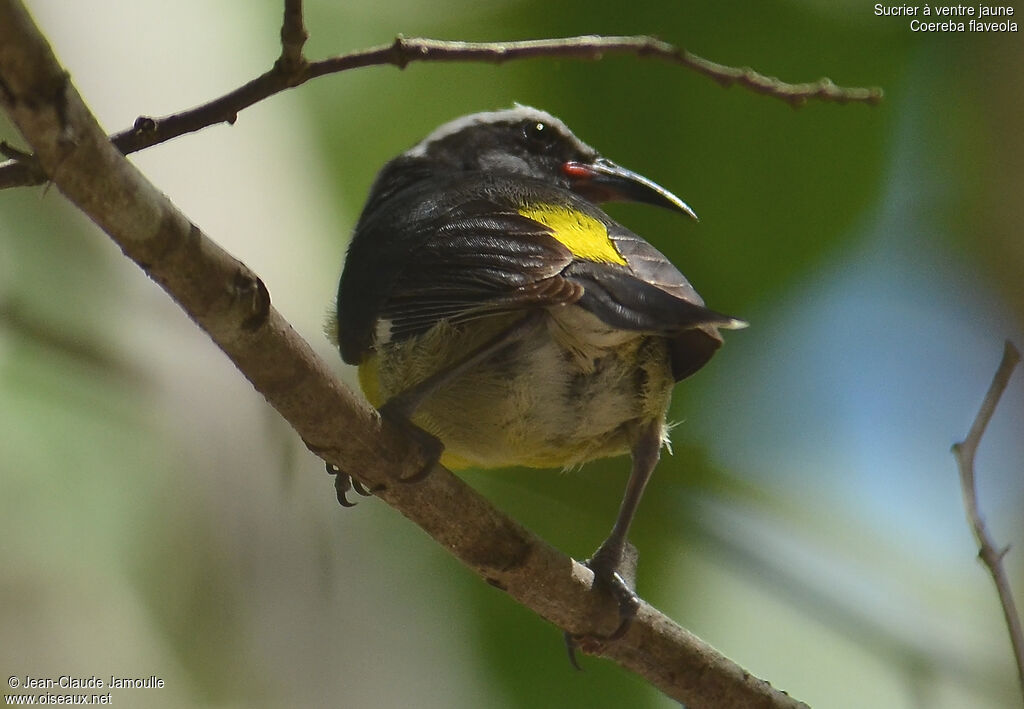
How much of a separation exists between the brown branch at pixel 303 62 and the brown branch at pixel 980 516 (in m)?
0.82

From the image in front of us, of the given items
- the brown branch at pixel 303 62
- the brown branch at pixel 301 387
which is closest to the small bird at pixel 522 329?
the brown branch at pixel 301 387

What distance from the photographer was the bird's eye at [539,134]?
3.07m

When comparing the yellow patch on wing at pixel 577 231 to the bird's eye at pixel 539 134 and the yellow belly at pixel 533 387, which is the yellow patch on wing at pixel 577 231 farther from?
the bird's eye at pixel 539 134

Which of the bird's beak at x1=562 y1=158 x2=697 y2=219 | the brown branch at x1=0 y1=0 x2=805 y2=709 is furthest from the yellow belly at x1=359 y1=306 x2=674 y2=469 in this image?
the bird's beak at x1=562 y1=158 x2=697 y2=219

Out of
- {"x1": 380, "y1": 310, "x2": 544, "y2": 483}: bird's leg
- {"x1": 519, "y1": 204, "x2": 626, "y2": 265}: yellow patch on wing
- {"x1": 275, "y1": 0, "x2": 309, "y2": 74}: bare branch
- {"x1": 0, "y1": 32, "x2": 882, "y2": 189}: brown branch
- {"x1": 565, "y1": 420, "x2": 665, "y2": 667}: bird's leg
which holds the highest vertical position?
{"x1": 275, "y1": 0, "x2": 309, "y2": 74}: bare branch

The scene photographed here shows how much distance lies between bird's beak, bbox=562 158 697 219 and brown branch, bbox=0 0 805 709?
1094mm

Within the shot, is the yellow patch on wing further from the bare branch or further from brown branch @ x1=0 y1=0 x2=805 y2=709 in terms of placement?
the bare branch

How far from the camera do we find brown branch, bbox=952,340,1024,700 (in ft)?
5.83

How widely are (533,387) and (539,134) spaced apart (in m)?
1.14

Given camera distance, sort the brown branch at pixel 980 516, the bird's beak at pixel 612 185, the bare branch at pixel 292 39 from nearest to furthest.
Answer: the bare branch at pixel 292 39 → the brown branch at pixel 980 516 → the bird's beak at pixel 612 185

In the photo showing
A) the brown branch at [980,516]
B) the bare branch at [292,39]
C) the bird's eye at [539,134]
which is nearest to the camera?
the bare branch at [292,39]

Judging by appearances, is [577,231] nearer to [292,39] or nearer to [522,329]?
[522,329]

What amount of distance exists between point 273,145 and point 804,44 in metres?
1.77

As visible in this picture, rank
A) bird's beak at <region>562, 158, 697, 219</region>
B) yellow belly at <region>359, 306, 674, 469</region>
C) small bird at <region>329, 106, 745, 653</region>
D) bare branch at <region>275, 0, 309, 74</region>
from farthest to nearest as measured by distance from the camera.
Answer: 1. bird's beak at <region>562, 158, 697, 219</region>
2. yellow belly at <region>359, 306, 674, 469</region>
3. small bird at <region>329, 106, 745, 653</region>
4. bare branch at <region>275, 0, 309, 74</region>
